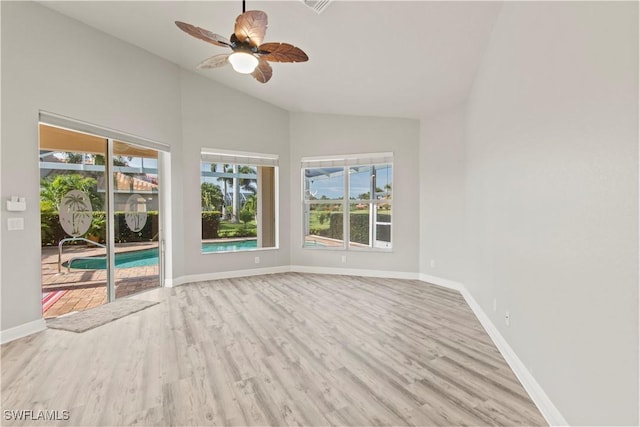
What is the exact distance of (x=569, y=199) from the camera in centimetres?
164

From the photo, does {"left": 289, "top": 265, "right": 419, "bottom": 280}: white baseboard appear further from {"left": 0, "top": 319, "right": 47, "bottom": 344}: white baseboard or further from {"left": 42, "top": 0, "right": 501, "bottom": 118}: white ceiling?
A: {"left": 0, "top": 319, "right": 47, "bottom": 344}: white baseboard

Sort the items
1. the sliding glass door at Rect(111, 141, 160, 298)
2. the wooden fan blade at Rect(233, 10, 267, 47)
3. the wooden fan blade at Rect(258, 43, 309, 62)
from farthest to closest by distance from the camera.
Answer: the sliding glass door at Rect(111, 141, 160, 298), the wooden fan blade at Rect(258, 43, 309, 62), the wooden fan blade at Rect(233, 10, 267, 47)

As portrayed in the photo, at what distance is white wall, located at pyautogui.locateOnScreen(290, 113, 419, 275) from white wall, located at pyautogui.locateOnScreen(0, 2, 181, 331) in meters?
3.03

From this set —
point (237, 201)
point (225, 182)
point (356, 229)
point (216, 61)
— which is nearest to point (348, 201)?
point (356, 229)

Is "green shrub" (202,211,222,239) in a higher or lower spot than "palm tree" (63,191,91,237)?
lower

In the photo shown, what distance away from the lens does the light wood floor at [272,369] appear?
6.12 ft

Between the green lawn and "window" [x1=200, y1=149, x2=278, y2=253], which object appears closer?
"window" [x1=200, y1=149, x2=278, y2=253]

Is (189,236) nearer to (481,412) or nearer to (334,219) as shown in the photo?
(334,219)

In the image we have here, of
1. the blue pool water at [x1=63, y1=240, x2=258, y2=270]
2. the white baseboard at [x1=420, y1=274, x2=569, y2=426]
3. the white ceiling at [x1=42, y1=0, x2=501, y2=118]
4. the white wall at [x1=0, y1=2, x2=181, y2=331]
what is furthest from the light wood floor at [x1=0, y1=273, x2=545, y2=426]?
the white ceiling at [x1=42, y1=0, x2=501, y2=118]

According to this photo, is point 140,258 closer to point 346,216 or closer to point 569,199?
point 346,216

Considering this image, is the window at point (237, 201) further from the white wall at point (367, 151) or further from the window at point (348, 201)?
the window at point (348, 201)

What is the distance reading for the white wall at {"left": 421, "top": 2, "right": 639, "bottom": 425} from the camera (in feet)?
4.07

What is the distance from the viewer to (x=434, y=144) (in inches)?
201

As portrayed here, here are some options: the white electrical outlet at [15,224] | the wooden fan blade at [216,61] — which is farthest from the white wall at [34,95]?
the wooden fan blade at [216,61]
